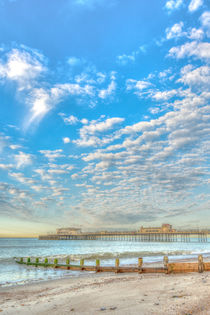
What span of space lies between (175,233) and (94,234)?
61.6m

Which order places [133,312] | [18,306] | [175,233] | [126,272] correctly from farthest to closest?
[175,233] → [126,272] → [18,306] → [133,312]

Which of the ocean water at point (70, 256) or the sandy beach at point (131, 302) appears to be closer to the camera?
the sandy beach at point (131, 302)

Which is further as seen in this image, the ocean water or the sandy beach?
the ocean water

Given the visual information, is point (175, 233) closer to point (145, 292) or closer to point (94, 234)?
point (94, 234)

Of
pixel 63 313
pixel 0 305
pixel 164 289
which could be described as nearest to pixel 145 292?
pixel 164 289

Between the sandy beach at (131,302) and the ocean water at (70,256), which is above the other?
the sandy beach at (131,302)

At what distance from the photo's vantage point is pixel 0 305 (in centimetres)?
1184

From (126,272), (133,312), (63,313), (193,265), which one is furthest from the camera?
(126,272)

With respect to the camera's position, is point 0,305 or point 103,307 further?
point 0,305

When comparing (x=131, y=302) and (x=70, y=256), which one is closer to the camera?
(x=131, y=302)

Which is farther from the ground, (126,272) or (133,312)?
(133,312)

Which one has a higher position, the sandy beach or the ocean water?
the sandy beach

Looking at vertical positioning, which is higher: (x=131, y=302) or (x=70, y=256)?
(x=131, y=302)

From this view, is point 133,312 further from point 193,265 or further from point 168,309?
point 193,265
